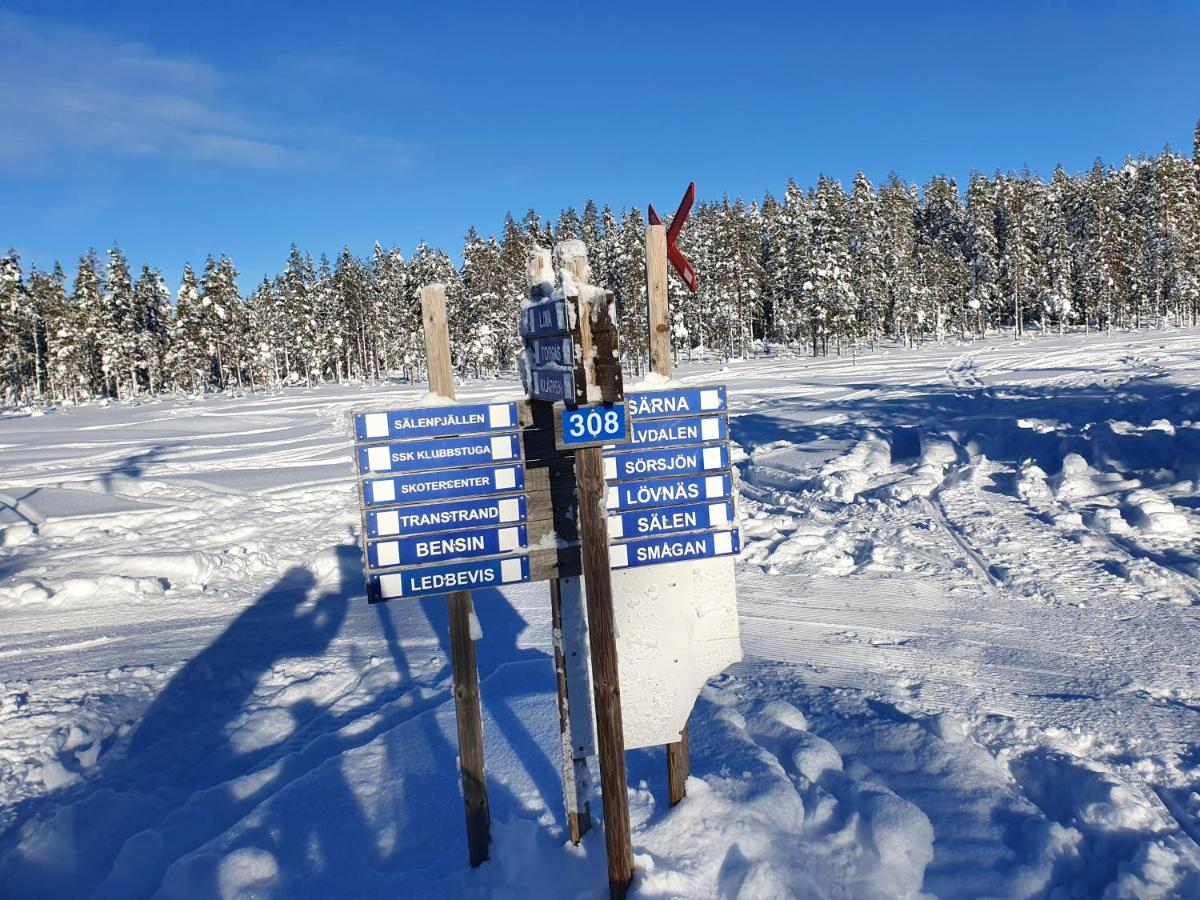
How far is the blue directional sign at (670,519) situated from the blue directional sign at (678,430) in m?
0.34

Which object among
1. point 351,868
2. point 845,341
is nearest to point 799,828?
point 351,868

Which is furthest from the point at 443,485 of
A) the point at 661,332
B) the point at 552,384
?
the point at 661,332

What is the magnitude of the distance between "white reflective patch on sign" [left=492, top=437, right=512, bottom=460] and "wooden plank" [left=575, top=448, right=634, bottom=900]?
57 centimetres

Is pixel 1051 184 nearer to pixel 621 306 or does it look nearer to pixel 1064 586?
pixel 621 306

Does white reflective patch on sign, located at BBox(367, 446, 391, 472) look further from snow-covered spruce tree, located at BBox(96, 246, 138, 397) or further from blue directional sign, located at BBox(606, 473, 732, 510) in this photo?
snow-covered spruce tree, located at BBox(96, 246, 138, 397)

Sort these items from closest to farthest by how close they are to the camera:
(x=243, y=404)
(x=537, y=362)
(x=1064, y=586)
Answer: (x=537, y=362) < (x=1064, y=586) < (x=243, y=404)

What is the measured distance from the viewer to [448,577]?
12.5ft

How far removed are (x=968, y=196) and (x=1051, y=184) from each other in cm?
1109

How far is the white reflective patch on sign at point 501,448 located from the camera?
3.85 metres

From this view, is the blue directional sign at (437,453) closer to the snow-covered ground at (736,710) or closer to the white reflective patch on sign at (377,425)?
the white reflective patch on sign at (377,425)

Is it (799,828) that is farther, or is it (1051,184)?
(1051,184)

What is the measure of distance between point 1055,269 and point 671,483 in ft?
233

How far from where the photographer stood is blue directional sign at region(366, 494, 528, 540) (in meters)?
3.73

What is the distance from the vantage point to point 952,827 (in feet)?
12.8
